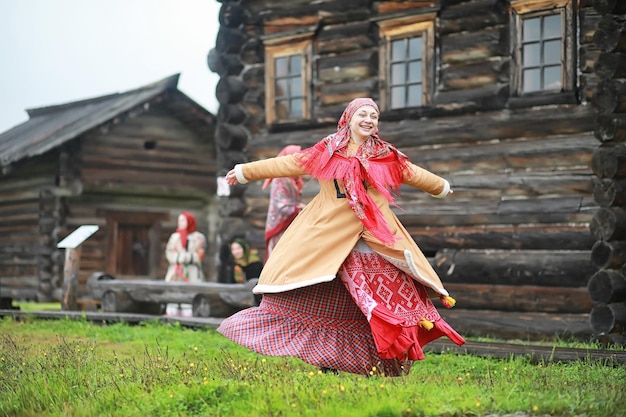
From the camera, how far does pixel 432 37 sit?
1216cm

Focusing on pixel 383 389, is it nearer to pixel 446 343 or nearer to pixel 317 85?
pixel 446 343

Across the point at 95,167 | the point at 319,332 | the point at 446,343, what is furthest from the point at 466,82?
the point at 95,167

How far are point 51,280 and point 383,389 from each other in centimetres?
1559

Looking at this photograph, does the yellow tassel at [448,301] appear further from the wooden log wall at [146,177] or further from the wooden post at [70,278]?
the wooden log wall at [146,177]

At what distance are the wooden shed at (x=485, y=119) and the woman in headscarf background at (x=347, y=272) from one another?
12.8ft

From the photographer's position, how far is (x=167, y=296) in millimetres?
12258

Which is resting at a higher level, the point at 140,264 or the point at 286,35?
the point at 286,35

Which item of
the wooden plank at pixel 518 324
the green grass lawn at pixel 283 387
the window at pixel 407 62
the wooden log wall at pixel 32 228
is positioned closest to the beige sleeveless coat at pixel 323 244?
the green grass lawn at pixel 283 387

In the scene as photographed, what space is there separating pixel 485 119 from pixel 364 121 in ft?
17.1

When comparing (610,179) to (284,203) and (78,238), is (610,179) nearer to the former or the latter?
(284,203)

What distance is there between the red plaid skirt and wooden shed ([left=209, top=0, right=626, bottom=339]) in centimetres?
401

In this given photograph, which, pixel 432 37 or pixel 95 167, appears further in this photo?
pixel 95 167

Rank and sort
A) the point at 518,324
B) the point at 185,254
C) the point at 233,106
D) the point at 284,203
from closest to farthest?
the point at 284,203 → the point at 518,324 → the point at 233,106 → the point at 185,254

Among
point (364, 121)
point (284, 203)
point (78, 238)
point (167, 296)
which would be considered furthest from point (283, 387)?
point (78, 238)
